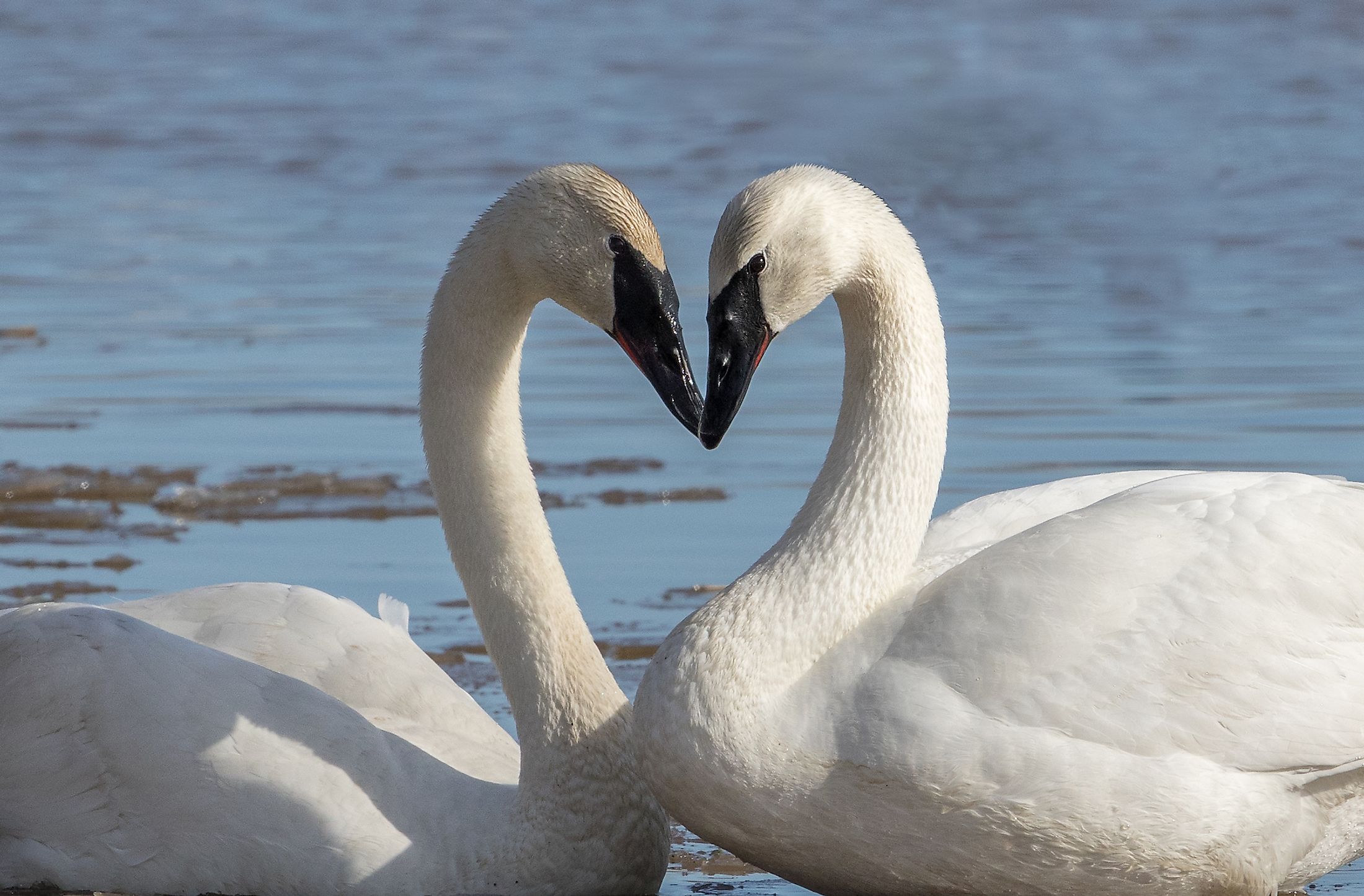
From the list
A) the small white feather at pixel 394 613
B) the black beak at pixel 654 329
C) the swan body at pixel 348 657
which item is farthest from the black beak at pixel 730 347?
the small white feather at pixel 394 613

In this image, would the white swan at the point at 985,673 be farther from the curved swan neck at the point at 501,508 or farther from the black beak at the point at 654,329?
the curved swan neck at the point at 501,508

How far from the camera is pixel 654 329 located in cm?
484

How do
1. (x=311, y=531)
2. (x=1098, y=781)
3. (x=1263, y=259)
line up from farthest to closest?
(x=1263, y=259) < (x=311, y=531) < (x=1098, y=781)

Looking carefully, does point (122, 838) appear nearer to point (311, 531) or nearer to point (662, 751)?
point (662, 751)

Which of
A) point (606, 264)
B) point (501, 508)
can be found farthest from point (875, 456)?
point (501, 508)

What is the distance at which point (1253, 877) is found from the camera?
14.7 ft

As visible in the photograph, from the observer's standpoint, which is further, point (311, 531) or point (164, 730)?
point (311, 531)

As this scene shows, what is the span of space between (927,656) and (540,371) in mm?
5901

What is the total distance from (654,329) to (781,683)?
0.86 meters

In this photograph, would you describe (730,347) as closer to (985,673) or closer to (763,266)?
(763,266)

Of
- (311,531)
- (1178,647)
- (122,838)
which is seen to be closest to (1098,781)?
(1178,647)

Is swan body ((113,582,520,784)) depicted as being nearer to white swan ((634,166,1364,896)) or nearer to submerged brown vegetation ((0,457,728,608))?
white swan ((634,166,1364,896))

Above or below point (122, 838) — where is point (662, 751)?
above

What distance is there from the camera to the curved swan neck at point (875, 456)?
4.70 meters
